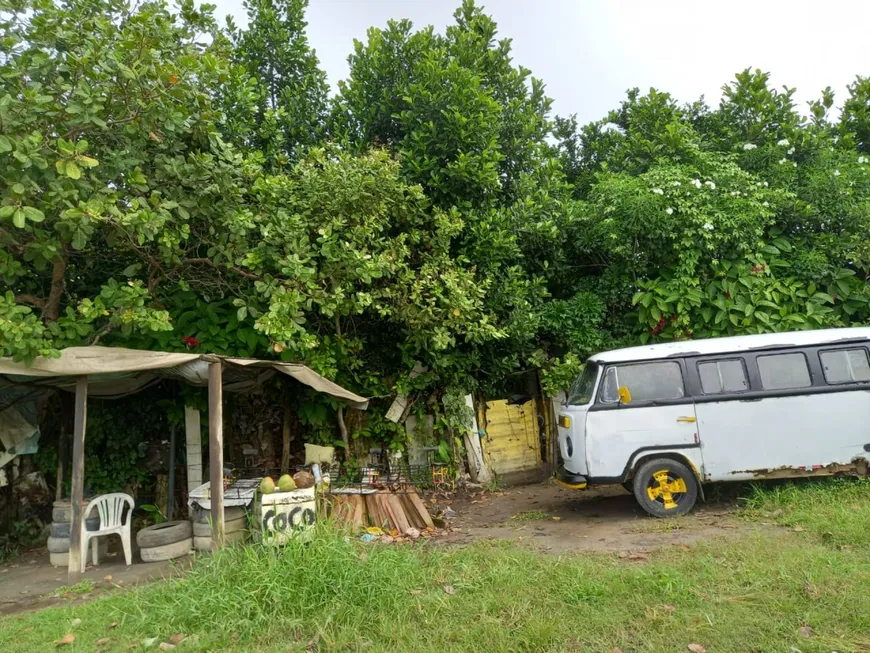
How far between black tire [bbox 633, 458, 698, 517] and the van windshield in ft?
3.45

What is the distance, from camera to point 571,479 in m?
7.23

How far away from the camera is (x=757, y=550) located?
5.17 metres

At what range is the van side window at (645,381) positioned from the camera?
23.1 feet

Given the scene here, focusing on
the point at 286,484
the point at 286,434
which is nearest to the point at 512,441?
the point at 286,434

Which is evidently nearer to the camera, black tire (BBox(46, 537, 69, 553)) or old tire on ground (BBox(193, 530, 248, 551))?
old tire on ground (BBox(193, 530, 248, 551))

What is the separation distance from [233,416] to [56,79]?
4.90 m

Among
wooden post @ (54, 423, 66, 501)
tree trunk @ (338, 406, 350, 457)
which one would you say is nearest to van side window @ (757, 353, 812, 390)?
tree trunk @ (338, 406, 350, 457)

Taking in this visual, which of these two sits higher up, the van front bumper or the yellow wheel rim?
the van front bumper

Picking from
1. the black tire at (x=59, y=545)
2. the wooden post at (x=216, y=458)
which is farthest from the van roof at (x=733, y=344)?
the black tire at (x=59, y=545)

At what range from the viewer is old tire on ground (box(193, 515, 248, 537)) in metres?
5.90

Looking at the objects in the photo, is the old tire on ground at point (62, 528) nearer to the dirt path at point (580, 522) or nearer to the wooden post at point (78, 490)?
the wooden post at point (78, 490)

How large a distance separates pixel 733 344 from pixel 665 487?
6.43 feet

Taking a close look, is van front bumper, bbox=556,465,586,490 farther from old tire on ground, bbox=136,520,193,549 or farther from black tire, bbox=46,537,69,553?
black tire, bbox=46,537,69,553

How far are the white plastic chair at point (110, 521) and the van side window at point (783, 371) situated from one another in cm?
754
